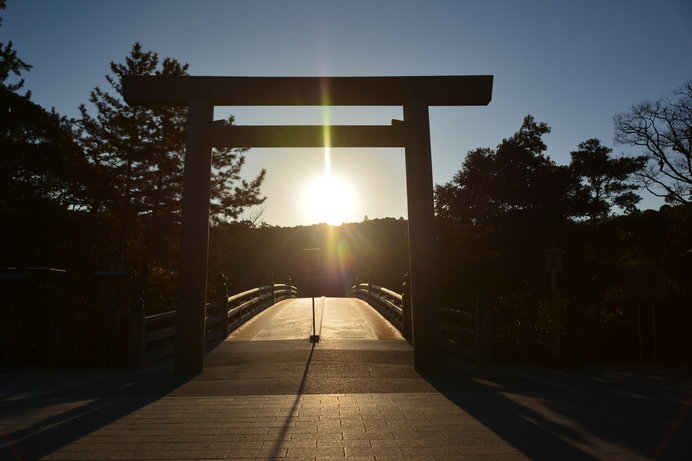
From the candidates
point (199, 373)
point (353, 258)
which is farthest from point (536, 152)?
point (353, 258)

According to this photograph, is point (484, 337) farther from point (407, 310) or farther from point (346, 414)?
point (346, 414)

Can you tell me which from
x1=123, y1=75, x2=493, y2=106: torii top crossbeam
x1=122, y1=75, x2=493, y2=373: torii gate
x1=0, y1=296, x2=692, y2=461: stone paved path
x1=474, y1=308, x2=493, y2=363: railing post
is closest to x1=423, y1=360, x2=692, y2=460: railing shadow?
x1=0, y1=296, x2=692, y2=461: stone paved path

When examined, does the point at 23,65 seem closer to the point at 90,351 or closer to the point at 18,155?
the point at 18,155

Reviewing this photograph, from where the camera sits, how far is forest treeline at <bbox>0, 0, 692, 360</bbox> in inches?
499

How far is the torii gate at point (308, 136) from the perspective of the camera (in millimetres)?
8516

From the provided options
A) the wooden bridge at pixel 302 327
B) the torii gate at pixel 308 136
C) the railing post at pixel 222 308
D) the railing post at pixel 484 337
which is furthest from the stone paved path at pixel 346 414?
the railing post at pixel 222 308

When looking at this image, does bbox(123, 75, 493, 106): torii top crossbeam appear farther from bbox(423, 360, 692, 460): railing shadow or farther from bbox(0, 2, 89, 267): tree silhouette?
bbox(0, 2, 89, 267): tree silhouette

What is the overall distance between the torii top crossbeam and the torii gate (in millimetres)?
18

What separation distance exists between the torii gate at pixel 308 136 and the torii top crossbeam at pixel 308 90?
2 cm

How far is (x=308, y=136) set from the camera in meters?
9.12

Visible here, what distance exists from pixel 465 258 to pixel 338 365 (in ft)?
38.1

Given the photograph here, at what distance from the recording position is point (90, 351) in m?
9.51

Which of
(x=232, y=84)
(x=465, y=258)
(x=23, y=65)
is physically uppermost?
(x=23, y=65)

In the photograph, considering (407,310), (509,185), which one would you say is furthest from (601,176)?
(407,310)
